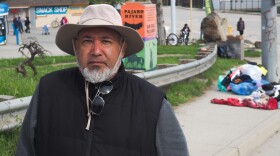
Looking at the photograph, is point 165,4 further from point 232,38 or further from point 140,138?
point 140,138

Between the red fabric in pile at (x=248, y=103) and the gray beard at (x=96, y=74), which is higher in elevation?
the gray beard at (x=96, y=74)

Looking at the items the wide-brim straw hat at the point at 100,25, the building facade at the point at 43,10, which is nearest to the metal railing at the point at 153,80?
the wide-brim straw hat at the point at 100,25

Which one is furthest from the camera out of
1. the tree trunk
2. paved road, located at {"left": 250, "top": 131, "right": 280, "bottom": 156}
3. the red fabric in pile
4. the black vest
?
the tree trunk

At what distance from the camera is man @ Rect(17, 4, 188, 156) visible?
8.27 ft

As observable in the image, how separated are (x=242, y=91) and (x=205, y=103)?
4.06ft

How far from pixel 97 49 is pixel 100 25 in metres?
0.12

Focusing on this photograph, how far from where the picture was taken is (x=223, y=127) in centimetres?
777

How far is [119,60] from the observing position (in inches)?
104

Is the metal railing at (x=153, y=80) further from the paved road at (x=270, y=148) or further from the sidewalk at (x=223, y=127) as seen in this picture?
the paved road at (x=270, y=148)

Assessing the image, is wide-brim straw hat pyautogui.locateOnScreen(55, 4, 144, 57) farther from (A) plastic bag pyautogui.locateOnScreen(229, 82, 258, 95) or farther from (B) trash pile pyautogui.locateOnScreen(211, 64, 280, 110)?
(A) plastic bag pyautogui.locateOnScreen(229, 82, 258, 95)

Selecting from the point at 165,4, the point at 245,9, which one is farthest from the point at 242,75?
the point at 165,4

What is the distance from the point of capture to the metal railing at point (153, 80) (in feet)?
16.7

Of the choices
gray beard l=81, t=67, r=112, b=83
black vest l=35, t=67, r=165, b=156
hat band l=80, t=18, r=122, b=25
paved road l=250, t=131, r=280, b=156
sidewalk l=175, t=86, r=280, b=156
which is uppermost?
hat band l=80, t=18, r=122, b=25

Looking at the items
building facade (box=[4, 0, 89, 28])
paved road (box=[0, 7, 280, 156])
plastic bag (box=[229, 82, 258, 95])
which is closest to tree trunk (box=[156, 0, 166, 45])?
plastic bag (box=[229, 82, 258, 95])
